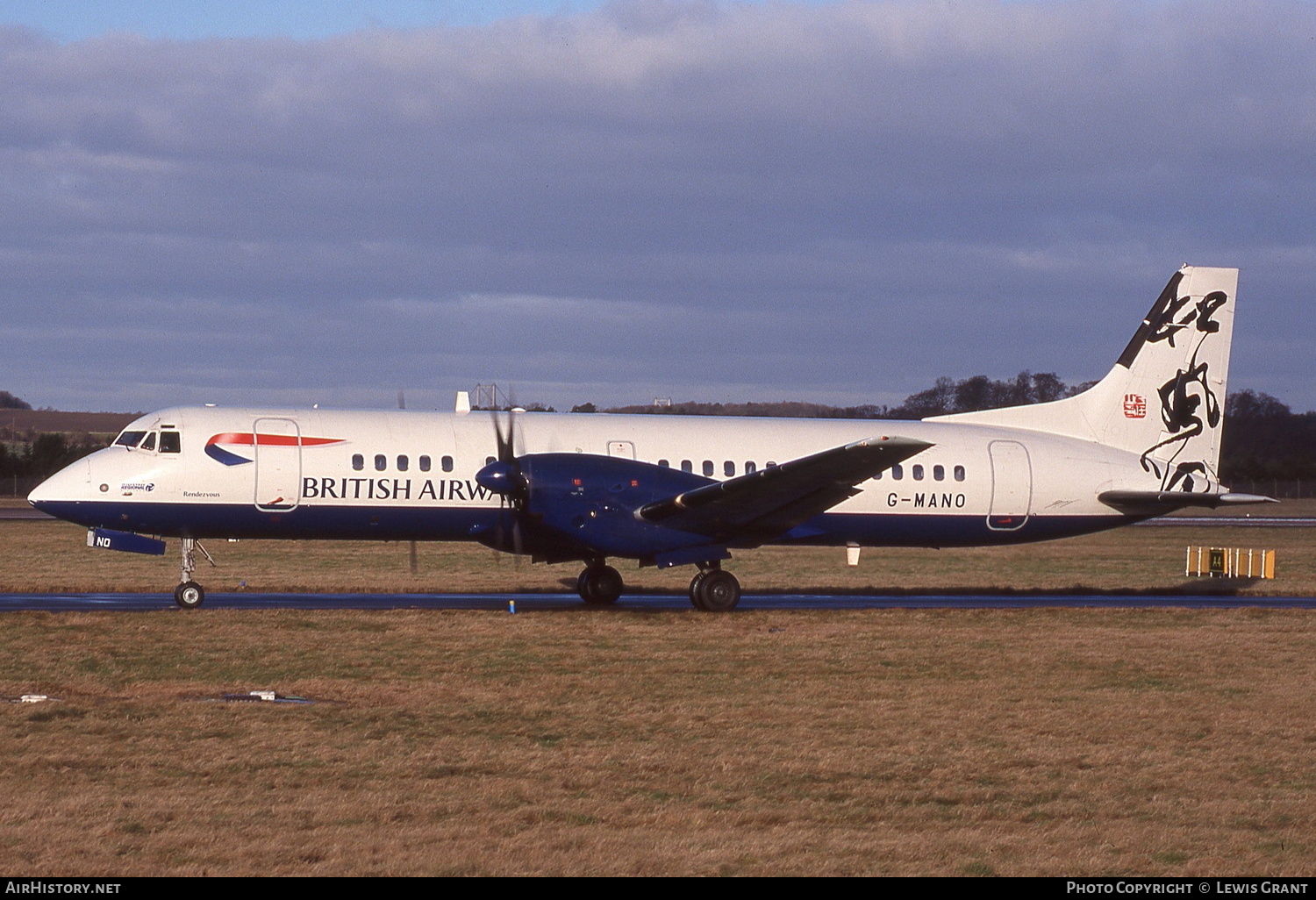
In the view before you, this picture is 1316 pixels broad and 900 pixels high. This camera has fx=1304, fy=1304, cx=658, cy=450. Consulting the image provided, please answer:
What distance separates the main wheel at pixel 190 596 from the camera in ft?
74.1

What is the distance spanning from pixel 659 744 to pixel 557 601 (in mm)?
13906

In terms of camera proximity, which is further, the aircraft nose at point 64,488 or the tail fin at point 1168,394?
the tail fin at point 1168,394

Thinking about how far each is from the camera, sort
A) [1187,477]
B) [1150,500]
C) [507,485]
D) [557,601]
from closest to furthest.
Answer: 1. [507,485]
2. [557,601]
3. [1150,500]
4. [1187,477]

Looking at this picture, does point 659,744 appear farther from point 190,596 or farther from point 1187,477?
point 1187,477

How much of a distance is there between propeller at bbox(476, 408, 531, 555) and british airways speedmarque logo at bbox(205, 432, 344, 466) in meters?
3.06

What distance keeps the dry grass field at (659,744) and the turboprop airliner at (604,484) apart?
5.94 ft

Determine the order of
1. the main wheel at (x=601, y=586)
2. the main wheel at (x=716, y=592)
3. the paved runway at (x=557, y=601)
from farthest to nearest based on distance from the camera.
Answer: the main wheel at (x=601, y=586) → the paved runway at (x=557, y=601) → the main wheel at (x=716, y=592)

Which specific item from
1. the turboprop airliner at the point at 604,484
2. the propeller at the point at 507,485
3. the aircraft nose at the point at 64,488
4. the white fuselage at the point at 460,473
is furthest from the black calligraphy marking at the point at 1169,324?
the aircraft nose at the point at 64,488

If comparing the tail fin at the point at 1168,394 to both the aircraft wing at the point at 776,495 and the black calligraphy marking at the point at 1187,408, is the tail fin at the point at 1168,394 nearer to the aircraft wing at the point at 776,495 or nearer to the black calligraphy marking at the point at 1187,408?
the black calligraphy marking at the point at 1187,408

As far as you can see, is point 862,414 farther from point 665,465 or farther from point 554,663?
point 554,663

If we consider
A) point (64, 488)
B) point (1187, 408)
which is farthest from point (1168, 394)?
point (64, 488)

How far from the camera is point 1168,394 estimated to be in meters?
27.8
